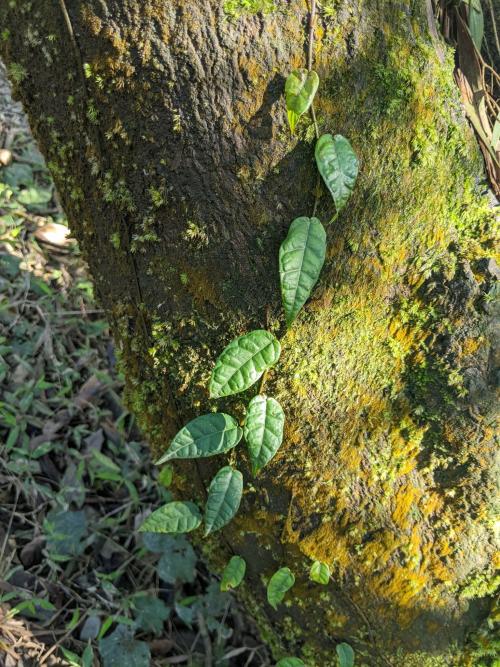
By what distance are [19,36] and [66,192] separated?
0.33 meters

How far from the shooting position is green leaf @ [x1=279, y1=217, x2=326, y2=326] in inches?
44.0

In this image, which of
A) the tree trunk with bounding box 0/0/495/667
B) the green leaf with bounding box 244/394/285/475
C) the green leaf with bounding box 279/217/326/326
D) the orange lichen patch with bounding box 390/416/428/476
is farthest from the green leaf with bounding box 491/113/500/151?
the green leaf with bounding box 244/394/285/475

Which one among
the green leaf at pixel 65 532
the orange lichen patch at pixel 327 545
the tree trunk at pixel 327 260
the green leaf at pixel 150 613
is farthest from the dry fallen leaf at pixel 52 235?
the orange lichen patch at pixel 327 545

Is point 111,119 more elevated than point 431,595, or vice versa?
point 111,119

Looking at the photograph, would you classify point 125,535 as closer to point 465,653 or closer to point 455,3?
point 465,653

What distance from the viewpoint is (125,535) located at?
2.04 m

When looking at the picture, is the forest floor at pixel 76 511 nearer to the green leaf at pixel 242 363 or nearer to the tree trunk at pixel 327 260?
the tree trunk at pixel 327 260

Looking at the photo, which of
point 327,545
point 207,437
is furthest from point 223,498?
point 327,545

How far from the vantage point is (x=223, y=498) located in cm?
125

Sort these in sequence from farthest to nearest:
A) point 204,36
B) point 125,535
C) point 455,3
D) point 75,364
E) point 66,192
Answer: point 75,364
point 125,535
point 455,3
point 66,192
point 204,36

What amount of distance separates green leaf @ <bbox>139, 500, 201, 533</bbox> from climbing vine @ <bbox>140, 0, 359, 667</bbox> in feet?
0.36

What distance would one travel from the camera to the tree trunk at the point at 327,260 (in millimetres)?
1128

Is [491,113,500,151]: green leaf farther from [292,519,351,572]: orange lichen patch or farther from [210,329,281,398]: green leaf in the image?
[292,519,351,572]: orange lichen patch

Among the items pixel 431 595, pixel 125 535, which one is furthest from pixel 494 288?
pixel 125 535
